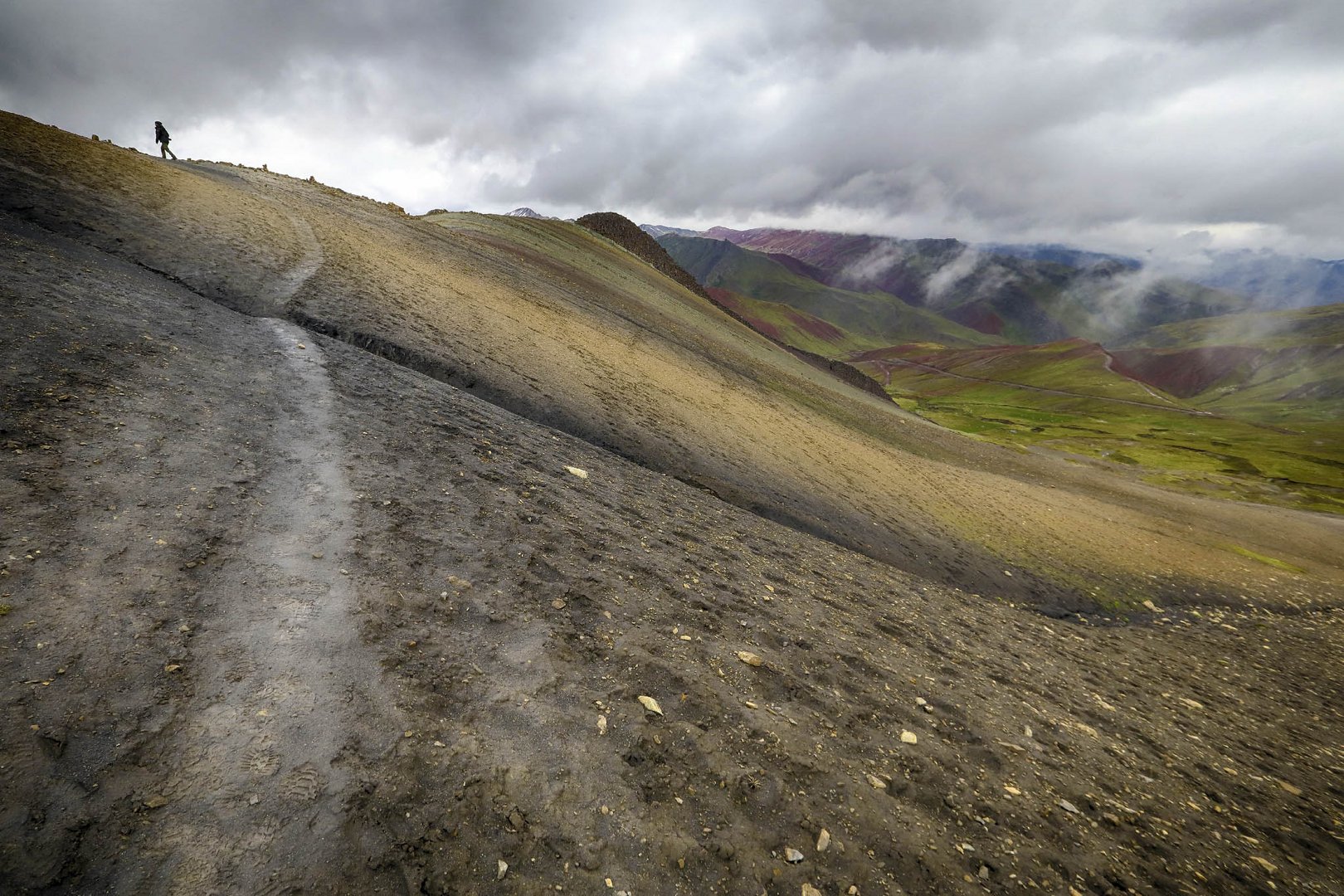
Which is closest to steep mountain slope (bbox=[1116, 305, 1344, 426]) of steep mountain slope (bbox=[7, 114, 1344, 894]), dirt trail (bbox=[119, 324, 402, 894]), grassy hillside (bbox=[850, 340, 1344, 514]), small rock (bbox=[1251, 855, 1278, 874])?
grassy hillside (bbox=[850, 340, 1344, 514])

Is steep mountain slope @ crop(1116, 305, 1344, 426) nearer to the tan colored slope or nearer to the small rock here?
the tan colored slope

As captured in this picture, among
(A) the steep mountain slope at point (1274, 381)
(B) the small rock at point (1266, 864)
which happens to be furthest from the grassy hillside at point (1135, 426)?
(B) the small rock at point (1266, 864)

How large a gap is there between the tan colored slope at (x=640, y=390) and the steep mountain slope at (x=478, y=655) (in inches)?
13.0

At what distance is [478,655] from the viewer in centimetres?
677

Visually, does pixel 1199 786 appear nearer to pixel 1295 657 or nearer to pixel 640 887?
pixel 640 887

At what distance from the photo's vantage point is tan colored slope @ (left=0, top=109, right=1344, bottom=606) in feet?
56.5

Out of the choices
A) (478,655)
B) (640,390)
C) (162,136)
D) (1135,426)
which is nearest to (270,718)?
(478,655)

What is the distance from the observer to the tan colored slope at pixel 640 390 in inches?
679

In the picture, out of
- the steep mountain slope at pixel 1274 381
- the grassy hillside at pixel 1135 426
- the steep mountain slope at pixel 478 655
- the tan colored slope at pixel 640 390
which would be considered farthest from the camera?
the steep mountain slope at pixel 1274 381

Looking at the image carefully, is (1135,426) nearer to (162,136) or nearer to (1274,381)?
(1274,381)

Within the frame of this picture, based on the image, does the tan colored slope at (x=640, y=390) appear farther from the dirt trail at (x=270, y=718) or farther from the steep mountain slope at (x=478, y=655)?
the dirt trail at (x=270, y=718)

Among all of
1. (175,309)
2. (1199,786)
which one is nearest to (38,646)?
(175,309)

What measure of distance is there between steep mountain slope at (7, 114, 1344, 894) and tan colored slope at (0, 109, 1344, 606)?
329 millimetres

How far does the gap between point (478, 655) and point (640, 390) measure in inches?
673
